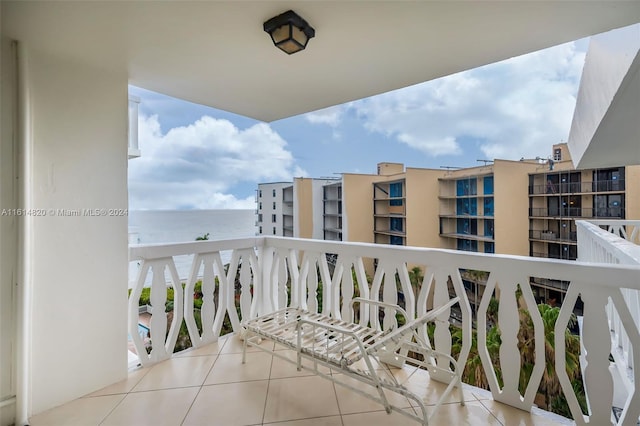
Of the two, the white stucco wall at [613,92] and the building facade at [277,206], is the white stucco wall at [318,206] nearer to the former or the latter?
the building facade at [277,206]

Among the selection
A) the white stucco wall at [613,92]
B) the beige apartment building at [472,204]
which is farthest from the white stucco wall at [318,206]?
the white stucco wall at [613,92]

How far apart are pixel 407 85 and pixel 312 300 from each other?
2197 millimetres

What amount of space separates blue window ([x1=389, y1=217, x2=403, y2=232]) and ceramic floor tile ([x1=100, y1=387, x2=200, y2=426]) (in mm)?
15673

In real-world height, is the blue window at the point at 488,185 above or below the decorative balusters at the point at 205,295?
above

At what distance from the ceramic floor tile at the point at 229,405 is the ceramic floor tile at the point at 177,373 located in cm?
20

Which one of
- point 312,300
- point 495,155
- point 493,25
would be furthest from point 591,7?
point 495,155

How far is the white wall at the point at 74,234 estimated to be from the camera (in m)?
1.88

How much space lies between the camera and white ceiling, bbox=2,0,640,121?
1.47 metres

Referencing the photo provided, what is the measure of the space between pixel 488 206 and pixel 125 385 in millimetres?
15641

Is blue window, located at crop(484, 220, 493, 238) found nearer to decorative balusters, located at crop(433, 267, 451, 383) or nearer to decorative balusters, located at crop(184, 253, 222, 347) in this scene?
decorative balusters, located at crop(433, 267, 451, 383)

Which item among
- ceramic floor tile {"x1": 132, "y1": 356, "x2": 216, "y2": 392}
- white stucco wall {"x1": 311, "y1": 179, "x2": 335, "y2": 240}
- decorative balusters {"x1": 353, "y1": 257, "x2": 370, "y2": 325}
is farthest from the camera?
white stucco wall {"x1": 311, "y1": 179, "x2": 335, "y2": 240}

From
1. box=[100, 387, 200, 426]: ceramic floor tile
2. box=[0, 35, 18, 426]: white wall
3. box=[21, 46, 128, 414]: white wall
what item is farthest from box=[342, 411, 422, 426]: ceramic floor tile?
box=[0, 35, 18, 426]: white wall

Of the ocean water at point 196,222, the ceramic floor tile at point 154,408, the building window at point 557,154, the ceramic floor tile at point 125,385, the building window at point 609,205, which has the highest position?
the building window at point 557,154

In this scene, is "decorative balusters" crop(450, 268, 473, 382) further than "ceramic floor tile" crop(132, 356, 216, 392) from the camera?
No
